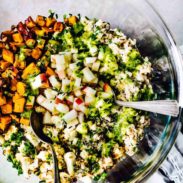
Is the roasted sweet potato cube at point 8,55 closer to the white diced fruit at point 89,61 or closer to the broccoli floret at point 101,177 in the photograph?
the white diced fruit at point 89,61

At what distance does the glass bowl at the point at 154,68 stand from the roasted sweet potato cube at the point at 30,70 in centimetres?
35

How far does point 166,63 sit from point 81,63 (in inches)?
11.6

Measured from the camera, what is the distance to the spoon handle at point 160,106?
1.26 m

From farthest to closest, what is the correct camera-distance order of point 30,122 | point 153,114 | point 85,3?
point 85,3
point 153,114
point 30,122

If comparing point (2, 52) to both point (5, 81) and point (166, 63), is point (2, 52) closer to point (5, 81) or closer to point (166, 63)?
point (5, 81)

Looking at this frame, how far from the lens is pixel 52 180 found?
1.32 metres

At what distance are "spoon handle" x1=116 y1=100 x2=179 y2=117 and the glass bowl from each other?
0.23ft

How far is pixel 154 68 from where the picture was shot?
1.43 metres

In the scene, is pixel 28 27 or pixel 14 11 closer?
pixel 28 27

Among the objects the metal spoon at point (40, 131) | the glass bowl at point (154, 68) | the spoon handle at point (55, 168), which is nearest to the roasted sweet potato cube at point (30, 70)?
the metal spoon at point (40, 131)

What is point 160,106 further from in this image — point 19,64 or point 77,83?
point 19,64

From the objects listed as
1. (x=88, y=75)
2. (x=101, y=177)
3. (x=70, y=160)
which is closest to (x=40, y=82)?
(x=88, y=75)

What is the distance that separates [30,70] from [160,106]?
1.37ft

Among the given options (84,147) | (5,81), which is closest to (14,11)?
(5,81)
